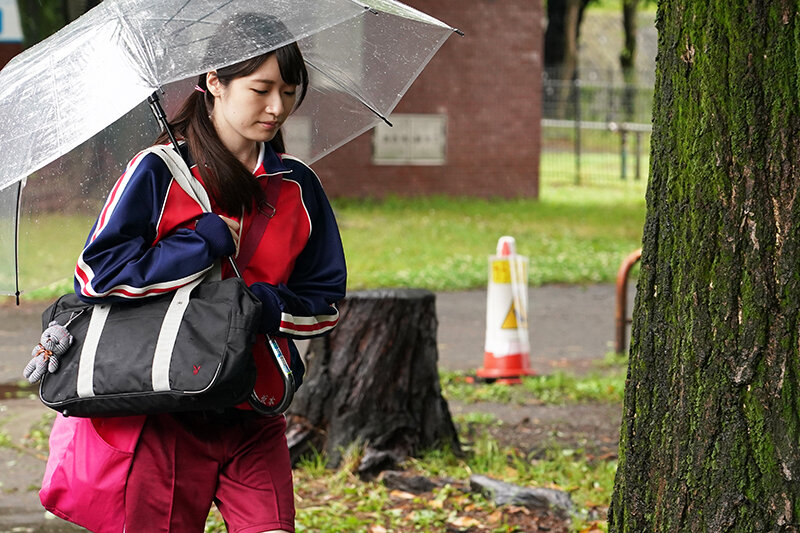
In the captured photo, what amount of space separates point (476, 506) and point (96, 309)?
249 centimetres

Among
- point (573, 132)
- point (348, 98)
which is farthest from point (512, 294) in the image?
point (573, 132)

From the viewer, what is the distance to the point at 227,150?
2.95m

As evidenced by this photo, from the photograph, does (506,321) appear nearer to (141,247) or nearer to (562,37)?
(141,247)

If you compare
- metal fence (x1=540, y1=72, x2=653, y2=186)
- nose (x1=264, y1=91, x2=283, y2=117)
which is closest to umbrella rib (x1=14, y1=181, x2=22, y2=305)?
nose (x1=264, y1=91, x2=283, y2=117)

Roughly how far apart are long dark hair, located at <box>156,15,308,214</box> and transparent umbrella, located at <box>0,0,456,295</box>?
0.18 ft

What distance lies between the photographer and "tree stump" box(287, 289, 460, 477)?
18.0 ft

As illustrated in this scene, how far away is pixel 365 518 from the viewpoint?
4.86 m

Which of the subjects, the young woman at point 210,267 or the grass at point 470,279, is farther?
the grass at point 470,279

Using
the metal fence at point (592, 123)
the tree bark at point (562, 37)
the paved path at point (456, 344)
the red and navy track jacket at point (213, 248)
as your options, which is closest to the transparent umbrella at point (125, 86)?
the red and navy track jacket at point (213, 248)

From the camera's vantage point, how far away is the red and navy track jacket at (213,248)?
2.72 metres

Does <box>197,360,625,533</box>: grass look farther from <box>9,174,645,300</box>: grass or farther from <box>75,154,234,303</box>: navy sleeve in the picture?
<box>9,174,645,300</box>: grass

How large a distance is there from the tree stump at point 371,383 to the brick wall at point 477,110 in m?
13.6

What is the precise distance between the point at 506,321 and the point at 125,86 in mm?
5160

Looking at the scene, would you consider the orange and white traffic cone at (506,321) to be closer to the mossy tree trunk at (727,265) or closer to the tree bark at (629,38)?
the mossy tree trunk at (727,265)
